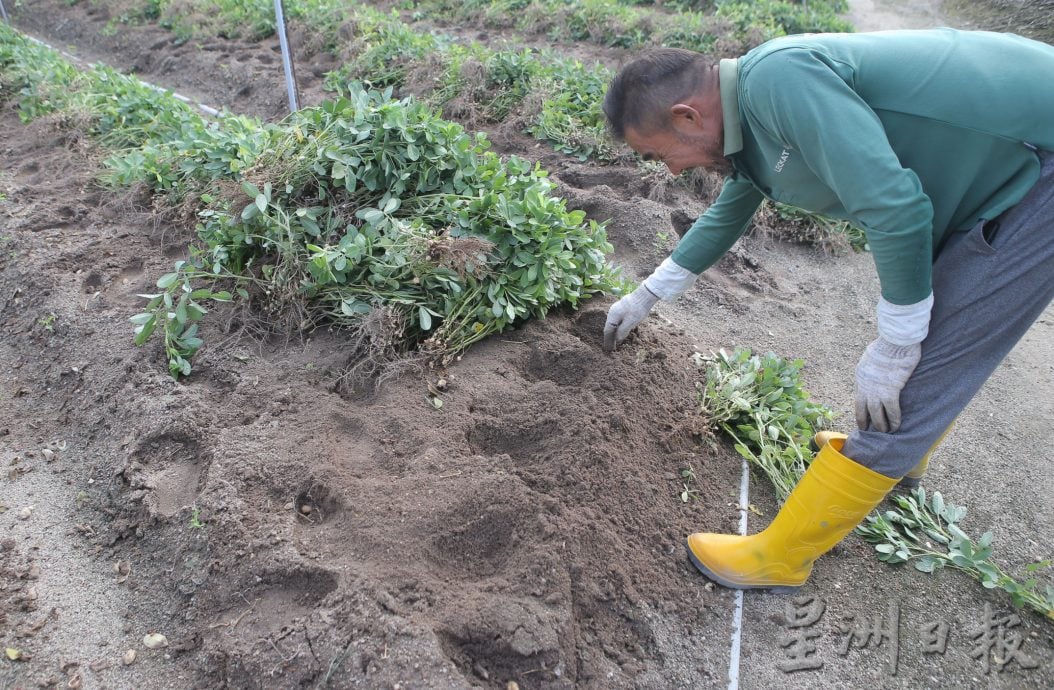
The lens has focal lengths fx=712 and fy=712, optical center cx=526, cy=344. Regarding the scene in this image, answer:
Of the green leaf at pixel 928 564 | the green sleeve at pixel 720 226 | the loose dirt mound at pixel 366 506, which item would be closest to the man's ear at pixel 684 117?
the green sleeve at pixel 720 226

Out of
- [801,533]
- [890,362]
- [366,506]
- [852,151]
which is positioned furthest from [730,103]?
[366,506]

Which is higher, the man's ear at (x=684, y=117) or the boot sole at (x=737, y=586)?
the man's ear at (x=684, y=117)

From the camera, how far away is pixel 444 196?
297 centimetres

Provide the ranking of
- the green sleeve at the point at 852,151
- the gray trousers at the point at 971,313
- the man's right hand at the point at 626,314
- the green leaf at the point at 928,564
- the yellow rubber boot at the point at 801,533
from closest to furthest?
the green sleeve at the point at 852,151 < the gray trousers at the point at 971,313 < the yellow rubber boot at the point at 801,533 < the green leaf at the point at 928,564 < the man's right hand at the point at 626,314

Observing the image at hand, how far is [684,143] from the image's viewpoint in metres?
1.91

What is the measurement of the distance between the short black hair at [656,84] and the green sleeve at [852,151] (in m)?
0.18

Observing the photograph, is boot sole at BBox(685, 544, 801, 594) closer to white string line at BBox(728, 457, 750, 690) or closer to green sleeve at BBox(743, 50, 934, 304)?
white string line at BBox(728, 457, 750, 690)

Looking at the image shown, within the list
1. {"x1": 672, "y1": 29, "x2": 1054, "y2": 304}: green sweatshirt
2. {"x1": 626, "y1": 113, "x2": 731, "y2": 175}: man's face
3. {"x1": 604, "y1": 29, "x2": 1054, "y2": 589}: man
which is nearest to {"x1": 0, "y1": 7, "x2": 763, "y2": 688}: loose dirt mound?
{"x1": 604, "y1": 29, "x2": 1054, "y2": 589}: man

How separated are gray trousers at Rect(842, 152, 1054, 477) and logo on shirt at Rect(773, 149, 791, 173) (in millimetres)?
482

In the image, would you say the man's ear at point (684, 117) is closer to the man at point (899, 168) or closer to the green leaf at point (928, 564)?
the man at point (899, 168)

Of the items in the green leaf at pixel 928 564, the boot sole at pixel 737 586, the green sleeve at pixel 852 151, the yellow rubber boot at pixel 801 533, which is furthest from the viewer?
the green leaf at pixel 928 564

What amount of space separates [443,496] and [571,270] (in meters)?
1.22

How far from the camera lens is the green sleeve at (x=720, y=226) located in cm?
231

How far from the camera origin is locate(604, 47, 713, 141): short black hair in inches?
71.5
